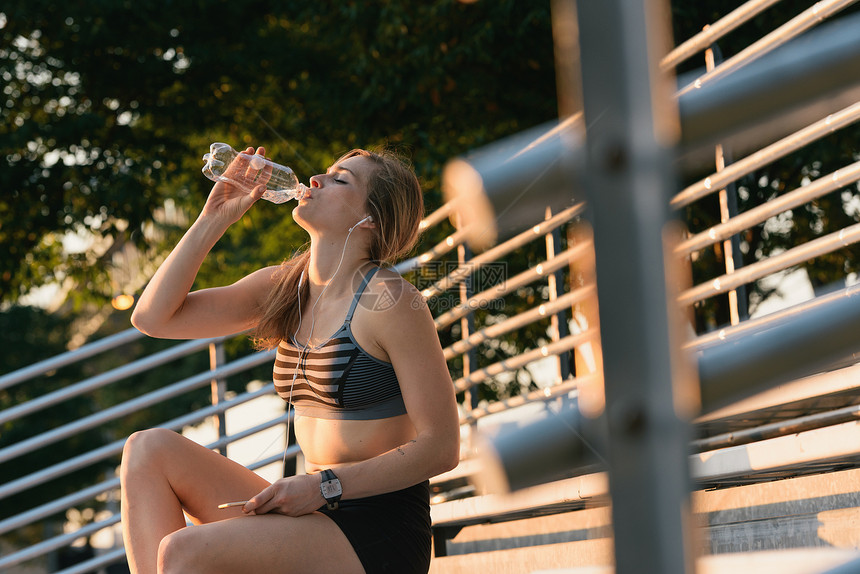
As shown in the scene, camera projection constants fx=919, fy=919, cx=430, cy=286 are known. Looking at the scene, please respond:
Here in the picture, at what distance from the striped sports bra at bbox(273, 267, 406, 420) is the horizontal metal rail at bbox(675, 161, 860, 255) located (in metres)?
0.92

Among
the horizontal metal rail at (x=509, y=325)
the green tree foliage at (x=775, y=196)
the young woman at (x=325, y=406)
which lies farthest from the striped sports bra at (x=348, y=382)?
the green tree foliage at (x=775, y=196)

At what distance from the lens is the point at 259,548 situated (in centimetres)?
207

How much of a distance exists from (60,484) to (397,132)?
10958 mm

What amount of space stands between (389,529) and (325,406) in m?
0.37

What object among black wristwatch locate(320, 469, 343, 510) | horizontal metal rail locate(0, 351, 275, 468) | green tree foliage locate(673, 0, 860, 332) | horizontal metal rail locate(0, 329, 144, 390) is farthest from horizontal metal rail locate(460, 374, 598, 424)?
green tree foliage locate(673, 0, 860, 332)

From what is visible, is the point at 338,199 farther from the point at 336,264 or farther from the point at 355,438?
the point at 355,438

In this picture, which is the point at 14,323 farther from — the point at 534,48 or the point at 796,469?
the point at 796,469

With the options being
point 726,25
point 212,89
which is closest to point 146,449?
point 726,25

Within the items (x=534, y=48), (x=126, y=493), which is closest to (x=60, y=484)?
(x=534, y=48)

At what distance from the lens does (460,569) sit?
10.5ft

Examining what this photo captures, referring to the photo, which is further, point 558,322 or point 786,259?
point 558,322

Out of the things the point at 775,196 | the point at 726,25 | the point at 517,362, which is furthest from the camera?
the point at 775,196

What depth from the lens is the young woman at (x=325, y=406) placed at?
212 cm

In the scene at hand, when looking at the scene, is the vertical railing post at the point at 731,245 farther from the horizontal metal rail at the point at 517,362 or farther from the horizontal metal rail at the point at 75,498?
the horizontal metal rail at the point at 75,498
